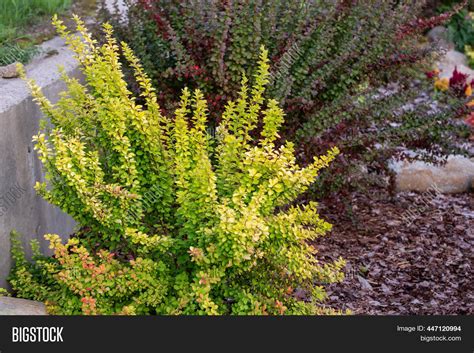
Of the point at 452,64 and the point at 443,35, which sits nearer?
the point at 452,64

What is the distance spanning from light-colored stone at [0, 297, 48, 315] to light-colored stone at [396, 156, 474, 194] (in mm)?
3556

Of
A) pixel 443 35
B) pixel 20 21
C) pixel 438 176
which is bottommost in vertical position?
pixel 438 176

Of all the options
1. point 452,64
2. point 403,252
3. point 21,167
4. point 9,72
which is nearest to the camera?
point 21,167

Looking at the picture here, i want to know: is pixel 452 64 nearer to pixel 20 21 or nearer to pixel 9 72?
pixel 20 21

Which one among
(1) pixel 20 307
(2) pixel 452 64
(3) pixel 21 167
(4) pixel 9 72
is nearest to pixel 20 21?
(4) pixel 9 72

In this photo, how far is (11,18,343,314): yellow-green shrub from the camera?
3676mm

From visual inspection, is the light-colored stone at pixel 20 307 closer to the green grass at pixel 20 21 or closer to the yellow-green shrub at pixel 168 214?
the yellow-green shrub at pixel 168 214

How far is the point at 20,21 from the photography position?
604 cm

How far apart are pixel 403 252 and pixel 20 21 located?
3383 millimetres

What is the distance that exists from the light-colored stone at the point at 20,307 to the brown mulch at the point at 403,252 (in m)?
1.79

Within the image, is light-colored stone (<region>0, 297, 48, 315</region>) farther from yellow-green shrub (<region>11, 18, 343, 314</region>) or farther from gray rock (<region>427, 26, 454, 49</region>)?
gray rock (<region>427, 26, 454, 49</region>)

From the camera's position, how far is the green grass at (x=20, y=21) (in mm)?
5242

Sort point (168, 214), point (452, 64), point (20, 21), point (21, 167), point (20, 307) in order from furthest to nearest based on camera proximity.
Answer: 1. point (452, 64)
2. point (20, 21)
3. point (21, 167)
4. point (168, 214)
5. point (20, 307)
